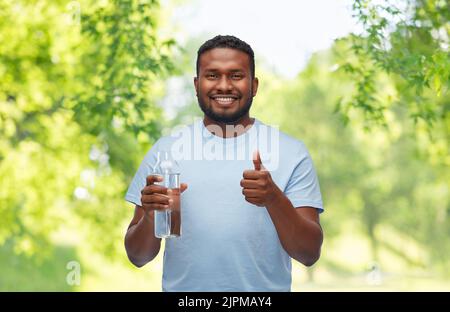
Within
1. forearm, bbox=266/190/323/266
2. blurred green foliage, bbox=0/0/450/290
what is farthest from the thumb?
blurred green foliage, bbox=0/0/450/290

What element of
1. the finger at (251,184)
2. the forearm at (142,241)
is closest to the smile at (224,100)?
the finger at (251,184)

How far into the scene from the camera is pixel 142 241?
2744mm

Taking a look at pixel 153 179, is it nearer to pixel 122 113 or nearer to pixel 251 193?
Answer: pixel 251 193

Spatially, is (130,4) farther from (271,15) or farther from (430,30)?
(271,15)

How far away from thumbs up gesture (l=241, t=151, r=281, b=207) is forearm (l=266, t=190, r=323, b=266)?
3cm

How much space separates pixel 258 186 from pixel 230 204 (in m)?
0.24

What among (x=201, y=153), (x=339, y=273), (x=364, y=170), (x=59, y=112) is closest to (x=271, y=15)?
(x=364, y=170)

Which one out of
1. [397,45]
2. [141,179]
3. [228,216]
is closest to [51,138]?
[397,45]

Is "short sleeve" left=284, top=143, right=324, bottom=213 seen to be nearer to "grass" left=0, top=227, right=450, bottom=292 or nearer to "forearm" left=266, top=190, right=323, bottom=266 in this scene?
"forearm" left=266, top=190, right=323, bottom=266

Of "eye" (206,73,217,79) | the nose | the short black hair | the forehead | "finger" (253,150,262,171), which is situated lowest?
"finger" (253,150,262,171)

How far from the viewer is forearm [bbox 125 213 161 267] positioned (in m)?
2.70

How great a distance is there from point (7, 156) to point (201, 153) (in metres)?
8.91

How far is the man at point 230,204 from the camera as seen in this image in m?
2.66

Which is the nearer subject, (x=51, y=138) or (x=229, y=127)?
(x=229, y=127)
